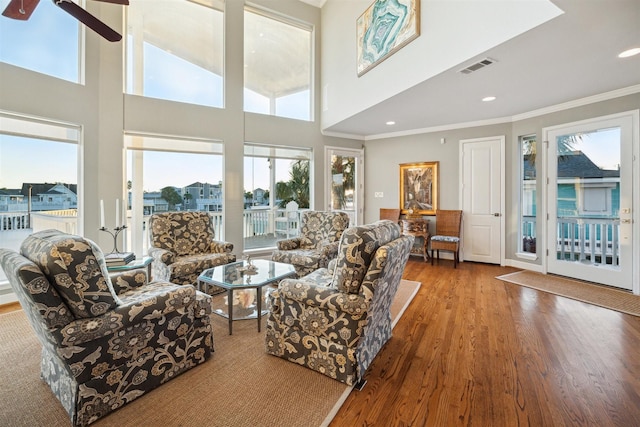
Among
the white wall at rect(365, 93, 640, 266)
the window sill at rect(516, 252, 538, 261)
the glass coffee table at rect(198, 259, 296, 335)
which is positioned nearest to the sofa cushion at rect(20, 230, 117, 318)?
the glass coffee table at rect(198, 259, 296, 335)

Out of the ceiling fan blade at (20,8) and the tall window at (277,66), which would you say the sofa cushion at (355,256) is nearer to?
the ceiling fan blade at (20,8)

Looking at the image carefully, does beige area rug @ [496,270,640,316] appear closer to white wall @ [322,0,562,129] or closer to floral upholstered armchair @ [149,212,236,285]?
white wall @ [322,0,562,129]

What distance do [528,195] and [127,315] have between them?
6010mm

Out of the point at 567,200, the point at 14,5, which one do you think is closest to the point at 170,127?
the point at 14,5

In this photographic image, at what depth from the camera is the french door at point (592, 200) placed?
3.79 meters

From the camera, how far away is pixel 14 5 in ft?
7.16

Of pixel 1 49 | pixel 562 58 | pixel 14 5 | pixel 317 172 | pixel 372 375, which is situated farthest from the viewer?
pixel 317 172

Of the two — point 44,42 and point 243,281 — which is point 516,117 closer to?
point 243,281

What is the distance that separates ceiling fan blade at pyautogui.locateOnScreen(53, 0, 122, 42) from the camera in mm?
2135

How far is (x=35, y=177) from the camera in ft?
11.6

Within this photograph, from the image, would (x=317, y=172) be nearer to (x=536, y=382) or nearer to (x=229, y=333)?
(x=229, y=333)

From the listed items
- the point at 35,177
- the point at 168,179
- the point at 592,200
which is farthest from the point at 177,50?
the point at 592,200

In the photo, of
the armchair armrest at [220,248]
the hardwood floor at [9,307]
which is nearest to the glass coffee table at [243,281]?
the armchair armrest at [220,248]

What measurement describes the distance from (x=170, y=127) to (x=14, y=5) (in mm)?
2317
